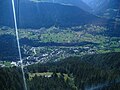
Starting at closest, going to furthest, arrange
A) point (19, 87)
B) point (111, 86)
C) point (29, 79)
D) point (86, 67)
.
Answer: point (19, 87) < point (29, 79) < point (111, 86) < point (86, 67)

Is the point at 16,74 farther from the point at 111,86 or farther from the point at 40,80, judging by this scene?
the point at 111,86

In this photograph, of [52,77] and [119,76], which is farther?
[119,76]

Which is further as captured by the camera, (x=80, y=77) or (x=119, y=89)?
(x=80, y=77)

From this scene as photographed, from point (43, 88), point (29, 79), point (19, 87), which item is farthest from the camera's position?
point (29, 79)

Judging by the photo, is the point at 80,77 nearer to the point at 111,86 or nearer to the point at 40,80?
the point at 111,86

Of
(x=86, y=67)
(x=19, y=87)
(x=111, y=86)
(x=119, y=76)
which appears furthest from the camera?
(x=86, y=67)

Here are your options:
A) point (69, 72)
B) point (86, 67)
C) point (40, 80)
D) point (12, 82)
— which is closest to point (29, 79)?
point (40, 80)

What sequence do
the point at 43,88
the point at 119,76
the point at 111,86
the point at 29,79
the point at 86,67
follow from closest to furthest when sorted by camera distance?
the point at 43,88 → the point at 29,79 → the point at 111,86 → the point at 119,76 → the point at 86,67

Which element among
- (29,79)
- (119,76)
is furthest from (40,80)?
(119,76)

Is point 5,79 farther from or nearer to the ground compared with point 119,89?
farther from the ground
